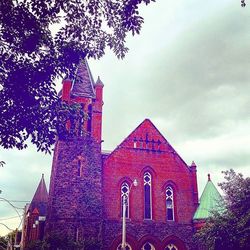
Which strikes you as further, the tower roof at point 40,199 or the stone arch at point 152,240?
the tower roof at point 40,199

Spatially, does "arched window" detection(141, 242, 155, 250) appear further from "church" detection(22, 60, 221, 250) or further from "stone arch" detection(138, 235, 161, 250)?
"stone arch" detection(138, 235, 161, 250)

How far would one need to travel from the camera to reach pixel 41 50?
33.4ft

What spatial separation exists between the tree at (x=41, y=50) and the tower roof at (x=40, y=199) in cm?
3181

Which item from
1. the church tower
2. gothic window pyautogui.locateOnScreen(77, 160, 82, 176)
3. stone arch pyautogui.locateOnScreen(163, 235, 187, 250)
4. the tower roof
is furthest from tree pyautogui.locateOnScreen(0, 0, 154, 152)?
the tower roof

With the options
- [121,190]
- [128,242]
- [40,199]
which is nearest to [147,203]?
[121,190]

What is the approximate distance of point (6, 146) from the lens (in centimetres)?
1010

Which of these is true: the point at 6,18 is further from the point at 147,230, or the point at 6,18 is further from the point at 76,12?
the point at 147,230

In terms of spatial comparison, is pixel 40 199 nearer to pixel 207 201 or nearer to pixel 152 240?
pixel 152 240

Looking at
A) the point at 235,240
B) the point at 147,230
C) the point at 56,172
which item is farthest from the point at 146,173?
the point at 235,240

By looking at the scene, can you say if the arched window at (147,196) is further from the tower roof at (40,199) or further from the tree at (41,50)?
the tree at (41,50)

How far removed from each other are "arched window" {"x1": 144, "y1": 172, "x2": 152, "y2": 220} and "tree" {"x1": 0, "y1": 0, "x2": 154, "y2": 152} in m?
22.3

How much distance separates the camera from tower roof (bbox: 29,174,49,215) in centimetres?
4068

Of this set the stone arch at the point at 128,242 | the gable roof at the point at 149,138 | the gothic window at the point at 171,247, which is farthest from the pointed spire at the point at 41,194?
the gothic window at the point at 171,247

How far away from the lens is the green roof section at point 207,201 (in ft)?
102
